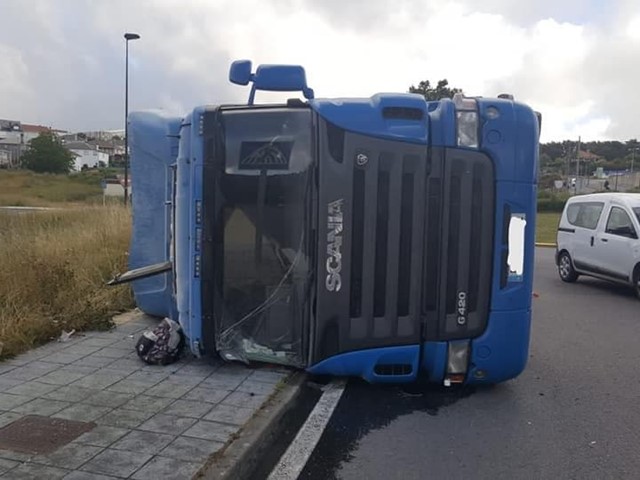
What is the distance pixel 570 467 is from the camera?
3.86 m

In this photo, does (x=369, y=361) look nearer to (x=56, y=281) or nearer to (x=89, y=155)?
(x=56, y=281)

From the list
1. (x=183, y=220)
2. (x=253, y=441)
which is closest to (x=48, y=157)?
(x=183, y=220)

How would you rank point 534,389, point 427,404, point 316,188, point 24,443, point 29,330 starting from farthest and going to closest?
point 29,330, point 534,389, point 427,404, point 316,188, point 24,443

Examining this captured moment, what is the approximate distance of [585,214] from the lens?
12.1 m

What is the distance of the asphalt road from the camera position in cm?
384

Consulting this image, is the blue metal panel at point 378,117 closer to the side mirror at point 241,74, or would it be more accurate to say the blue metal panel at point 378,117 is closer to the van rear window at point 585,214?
the side mirror at point 241,74

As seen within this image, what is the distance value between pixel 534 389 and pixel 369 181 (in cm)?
243

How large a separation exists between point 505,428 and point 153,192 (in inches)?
159

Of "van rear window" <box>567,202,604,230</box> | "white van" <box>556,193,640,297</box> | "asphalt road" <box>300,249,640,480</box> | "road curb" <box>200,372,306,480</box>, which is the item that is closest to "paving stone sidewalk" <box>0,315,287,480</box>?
"road curb" <box>200,372,306,480</box>

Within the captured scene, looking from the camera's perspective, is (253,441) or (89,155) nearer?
(253,441)

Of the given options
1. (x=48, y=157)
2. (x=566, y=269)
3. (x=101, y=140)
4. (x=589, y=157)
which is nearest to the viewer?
(x=566, y=269)

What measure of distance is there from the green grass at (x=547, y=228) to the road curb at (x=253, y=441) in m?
15.1

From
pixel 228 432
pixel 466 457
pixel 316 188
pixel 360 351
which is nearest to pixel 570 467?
pixel 466 457

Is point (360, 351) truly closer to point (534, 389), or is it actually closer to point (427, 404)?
point (427, 404)
